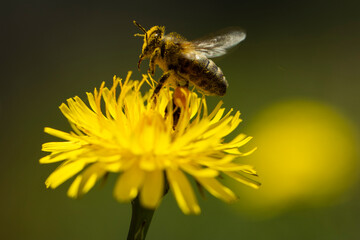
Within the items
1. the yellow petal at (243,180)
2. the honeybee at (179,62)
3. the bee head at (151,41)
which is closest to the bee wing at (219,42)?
the honeybee at (179,62)

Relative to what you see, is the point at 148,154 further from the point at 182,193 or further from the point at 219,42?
the point at 219,42

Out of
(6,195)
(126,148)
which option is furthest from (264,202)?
(6,195)

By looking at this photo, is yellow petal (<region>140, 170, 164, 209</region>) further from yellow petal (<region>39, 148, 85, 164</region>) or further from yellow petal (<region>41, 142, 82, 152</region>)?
yellow petal (<region>41, 142, 82, 152</region>)

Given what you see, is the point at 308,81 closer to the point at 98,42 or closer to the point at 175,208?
the point at 175,208

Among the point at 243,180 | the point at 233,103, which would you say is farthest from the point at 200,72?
the point at 233,103

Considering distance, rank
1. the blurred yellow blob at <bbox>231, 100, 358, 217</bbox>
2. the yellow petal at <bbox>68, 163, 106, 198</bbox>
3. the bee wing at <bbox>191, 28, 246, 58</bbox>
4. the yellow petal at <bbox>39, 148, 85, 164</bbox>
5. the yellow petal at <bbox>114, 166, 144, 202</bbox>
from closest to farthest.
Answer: the yellow petal at <bbox>114, 166, 144, 202</bbox> → the yellow petal at <bbox>68, 163, 106, 198</bbox> → the yellow petal at <bbox>39, 148, 85, 164</bbox> → the bee wing at <bbox>191, 28, 246, 58</bbox> → the blurred yellow blob at <bbox>231, 100, 358, 217</bbox>

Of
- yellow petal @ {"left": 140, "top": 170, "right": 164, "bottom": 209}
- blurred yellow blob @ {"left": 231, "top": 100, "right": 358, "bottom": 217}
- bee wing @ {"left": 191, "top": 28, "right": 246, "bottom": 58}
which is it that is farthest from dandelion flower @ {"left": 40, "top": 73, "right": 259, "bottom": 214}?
blurred yellow blob @ {"left": 231, "top": 100, "right": 358, "bottom": 217}

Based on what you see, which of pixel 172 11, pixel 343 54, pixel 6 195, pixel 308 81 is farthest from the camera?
pixel 172 11
